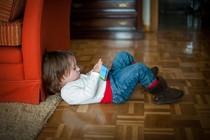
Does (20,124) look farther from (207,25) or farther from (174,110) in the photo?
(207,25)

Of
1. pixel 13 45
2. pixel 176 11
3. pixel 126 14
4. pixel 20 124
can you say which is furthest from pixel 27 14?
pixel 176 11

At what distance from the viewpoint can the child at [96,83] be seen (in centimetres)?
149

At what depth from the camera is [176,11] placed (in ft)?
15.3

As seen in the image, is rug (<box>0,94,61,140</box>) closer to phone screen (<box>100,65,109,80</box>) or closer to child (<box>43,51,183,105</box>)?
child (<box>43,51,183,105</box>)

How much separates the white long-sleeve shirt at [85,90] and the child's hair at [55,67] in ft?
0.18

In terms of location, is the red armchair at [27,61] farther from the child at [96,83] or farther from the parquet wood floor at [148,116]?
the parquet wood floor at [148,116]

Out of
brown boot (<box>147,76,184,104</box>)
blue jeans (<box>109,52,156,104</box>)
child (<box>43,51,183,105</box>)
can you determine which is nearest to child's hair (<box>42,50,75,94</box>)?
child (<box>43,51,183,105</box>)

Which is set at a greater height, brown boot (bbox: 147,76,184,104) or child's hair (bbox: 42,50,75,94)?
child's hair (bbox: 42,50,75,94)

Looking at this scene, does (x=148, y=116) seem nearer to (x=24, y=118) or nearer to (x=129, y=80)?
(x=129, y=80)

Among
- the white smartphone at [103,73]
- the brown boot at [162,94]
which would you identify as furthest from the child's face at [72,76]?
the brown boot at [162,94]

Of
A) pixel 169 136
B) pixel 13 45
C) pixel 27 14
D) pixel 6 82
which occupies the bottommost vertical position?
pixel 169 136

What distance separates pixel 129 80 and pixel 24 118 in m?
0.52

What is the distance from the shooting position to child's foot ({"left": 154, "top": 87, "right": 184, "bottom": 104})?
4.99 feet

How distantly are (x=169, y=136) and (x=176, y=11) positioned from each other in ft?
12.2
